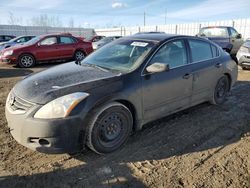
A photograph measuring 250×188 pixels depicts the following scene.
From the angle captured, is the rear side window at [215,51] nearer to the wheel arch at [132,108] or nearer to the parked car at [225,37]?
the wheel arch at [132,108]

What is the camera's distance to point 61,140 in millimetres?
3129

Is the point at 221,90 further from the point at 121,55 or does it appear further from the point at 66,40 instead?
the point at 66,40

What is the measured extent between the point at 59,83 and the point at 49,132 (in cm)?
74

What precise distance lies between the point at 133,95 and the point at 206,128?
5.32 feet

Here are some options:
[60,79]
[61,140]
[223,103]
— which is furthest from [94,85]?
[223,103]

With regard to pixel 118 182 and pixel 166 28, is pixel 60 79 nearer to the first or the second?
pixel 118 182

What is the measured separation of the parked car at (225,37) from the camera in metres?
12.0

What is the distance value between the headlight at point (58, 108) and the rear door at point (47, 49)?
30.7 feet

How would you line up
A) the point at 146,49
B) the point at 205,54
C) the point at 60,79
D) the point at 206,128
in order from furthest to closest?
the point at 205,54
the point at 206,128
the point at 146,49
the point at 60,79

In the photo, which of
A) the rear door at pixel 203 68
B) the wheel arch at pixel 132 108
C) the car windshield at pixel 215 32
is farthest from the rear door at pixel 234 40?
the wheel arch at pixel 132 108

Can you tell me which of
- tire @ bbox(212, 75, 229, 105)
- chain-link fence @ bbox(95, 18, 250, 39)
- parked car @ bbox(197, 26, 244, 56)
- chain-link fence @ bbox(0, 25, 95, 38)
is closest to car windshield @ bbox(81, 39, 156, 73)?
tire @ bbox(212, 75, 229, 105)

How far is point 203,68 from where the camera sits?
491cm

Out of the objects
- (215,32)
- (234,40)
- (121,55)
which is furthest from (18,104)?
(234,40)

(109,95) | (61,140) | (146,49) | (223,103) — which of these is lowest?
(223,103)
